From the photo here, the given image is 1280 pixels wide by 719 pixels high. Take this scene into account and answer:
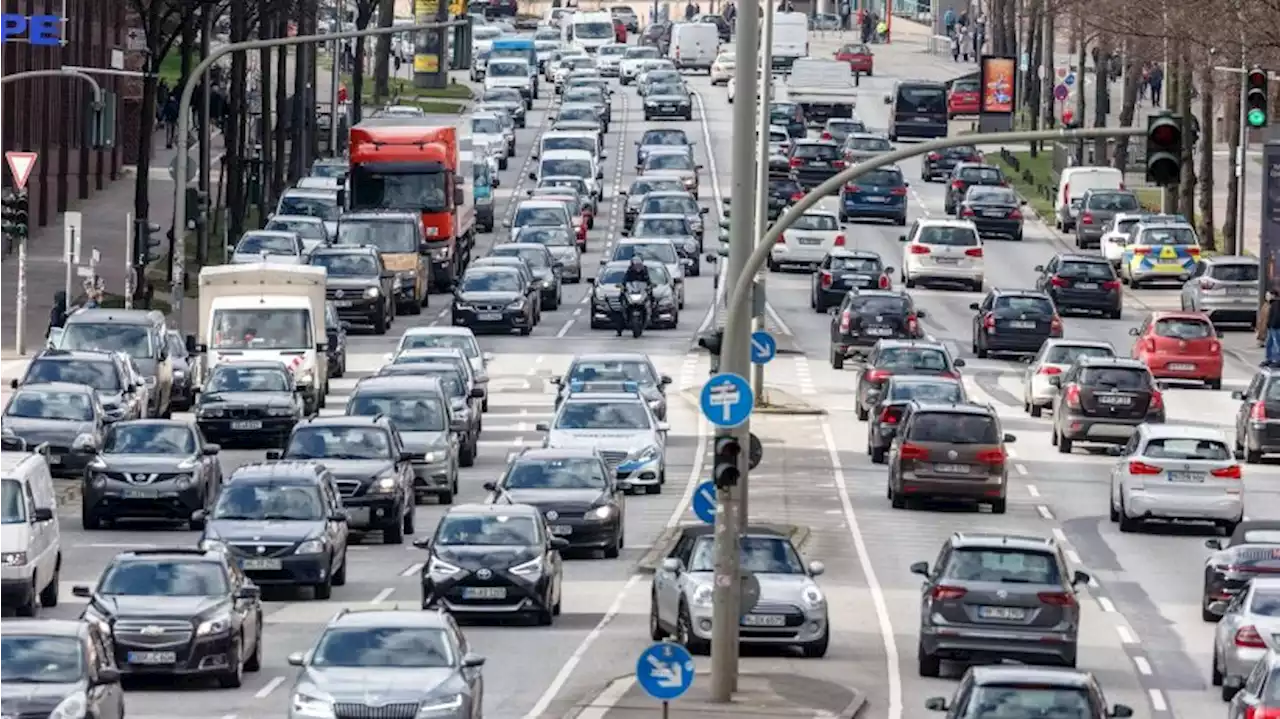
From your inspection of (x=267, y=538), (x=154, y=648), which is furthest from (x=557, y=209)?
(x=154, y=648)

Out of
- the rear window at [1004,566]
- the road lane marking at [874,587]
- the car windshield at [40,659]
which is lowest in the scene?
the road lane marking at [874,587]

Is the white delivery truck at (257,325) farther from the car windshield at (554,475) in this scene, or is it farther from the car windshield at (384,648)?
the car windshield at (384,648)

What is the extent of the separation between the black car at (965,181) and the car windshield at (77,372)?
4771 centimetres

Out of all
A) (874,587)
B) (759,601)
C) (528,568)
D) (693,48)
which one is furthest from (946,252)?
(693,48)

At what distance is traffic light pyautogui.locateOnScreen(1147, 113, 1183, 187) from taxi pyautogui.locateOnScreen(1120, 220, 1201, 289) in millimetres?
53497

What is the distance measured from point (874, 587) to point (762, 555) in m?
6.20

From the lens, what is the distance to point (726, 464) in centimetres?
3047

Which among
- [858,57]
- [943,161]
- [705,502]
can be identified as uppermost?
[858,57]

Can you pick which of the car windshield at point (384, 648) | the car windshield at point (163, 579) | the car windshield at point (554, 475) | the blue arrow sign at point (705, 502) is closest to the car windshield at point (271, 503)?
the car windshield at point (554, 475)

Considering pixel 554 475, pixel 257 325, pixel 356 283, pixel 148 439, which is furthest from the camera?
pixel 356 283

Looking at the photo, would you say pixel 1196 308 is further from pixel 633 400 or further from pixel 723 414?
pixel 723 414

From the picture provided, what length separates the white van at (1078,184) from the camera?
96000 mm

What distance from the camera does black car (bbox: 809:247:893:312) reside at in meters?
74.4

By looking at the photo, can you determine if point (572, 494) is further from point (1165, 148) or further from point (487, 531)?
point (1165, 148)
